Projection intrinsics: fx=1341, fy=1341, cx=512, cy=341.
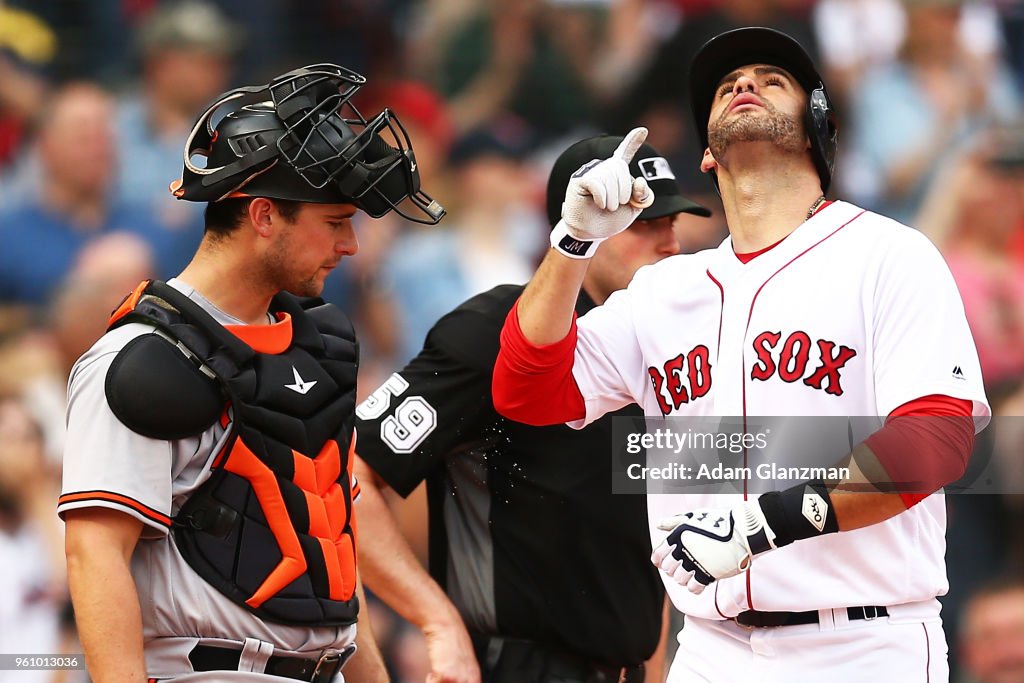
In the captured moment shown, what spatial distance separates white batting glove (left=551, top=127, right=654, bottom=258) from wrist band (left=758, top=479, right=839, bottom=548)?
689 mm

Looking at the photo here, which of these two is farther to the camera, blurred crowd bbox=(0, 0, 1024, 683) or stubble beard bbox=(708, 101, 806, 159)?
blurred crowd bbox=(0, 0, 1024, 683)

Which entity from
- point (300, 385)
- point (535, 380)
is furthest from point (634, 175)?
point (300, 385)

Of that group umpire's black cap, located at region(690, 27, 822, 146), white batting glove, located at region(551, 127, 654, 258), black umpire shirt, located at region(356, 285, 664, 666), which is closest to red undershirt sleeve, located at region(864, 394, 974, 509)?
white batting glove, located at region(551, 127, 654, 258)

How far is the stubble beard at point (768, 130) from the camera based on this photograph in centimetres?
313

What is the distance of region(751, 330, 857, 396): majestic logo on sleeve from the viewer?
2.87 metres

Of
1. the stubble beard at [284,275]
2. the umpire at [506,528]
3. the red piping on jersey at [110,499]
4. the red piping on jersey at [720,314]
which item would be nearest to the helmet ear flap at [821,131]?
the red piping on jersey at [720,314]

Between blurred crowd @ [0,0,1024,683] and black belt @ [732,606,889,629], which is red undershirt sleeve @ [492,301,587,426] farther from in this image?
blurred crowd @ [0,0,1024,683]

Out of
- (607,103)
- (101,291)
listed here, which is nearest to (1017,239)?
(607,103)

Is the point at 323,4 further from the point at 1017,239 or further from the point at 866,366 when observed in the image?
the point at 866,366

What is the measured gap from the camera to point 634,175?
3936 mm

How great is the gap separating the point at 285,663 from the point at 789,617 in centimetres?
108

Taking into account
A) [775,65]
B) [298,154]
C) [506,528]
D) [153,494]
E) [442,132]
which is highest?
[442,132]

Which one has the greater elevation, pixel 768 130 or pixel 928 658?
pixel 768 130

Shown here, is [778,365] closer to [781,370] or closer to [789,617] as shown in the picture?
[781,370]
